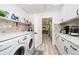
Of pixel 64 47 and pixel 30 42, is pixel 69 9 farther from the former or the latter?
pixel 30 42

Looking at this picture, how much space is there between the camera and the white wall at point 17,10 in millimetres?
1205

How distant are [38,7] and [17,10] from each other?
30 centimetres

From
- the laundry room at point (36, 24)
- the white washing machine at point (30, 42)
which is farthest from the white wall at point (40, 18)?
the white washing machine at point (30, 42)

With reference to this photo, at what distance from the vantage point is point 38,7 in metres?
1.32

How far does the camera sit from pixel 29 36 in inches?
54.6

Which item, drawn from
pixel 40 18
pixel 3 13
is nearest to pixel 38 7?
pixel 40 18

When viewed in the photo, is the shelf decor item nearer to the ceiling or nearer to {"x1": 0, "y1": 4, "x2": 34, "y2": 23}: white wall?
{"x1": 0, "y1": 4, "x2": 34, "y2": 23}: white wall

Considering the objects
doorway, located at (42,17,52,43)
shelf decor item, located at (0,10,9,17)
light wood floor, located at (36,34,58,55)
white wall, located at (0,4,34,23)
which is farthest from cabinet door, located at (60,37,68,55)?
shelf decor item, located at (0,10,9,17)

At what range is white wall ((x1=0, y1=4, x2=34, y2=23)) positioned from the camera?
3.95 feet

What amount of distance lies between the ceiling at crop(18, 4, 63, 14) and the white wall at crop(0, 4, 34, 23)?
54 millimetres

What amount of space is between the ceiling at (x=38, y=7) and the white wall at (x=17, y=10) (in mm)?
54

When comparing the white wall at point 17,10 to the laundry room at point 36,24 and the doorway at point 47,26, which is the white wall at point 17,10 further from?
the doorway at point 47,26
